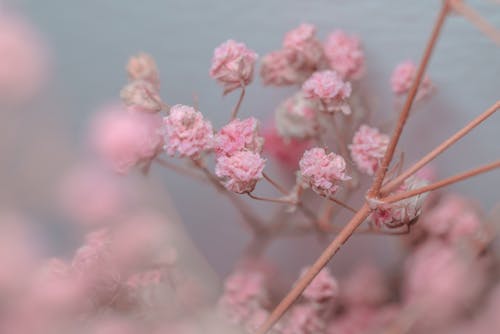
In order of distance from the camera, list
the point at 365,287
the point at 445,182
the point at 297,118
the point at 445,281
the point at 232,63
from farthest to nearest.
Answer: the point at 365,287 → the point at 445,281 → the point at 297,118 → the point at 232,63 → the point at 445,182

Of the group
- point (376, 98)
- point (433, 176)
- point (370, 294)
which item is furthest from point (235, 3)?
point (370, 294)

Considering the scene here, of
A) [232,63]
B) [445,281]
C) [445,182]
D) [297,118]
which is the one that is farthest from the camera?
[445,281]

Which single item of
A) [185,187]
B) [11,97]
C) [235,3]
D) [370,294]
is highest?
[235,3]

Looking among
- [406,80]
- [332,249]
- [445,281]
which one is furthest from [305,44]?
[445,281]

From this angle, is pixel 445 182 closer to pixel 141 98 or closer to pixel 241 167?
pixel 241 167

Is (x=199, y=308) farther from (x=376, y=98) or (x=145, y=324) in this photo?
(x=376, y=98)

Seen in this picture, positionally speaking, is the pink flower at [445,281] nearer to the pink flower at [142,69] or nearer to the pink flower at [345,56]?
the pink flower at [345,56]

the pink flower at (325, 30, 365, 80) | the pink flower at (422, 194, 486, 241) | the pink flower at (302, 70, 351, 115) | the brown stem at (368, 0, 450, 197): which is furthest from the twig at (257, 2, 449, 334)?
the pink flower at (422, 194, 486, 241)
